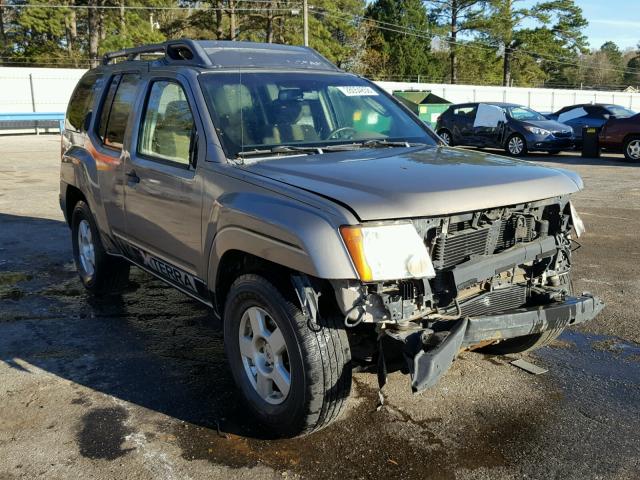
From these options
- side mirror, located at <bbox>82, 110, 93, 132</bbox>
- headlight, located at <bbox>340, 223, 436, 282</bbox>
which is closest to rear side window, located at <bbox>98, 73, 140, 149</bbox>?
side mirror, located at <bbox>82, 110, 93, 132</bbox>

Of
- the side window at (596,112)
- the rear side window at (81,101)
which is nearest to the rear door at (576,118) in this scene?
the side window at (596,112)

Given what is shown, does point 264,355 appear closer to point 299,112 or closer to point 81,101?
point 299,112

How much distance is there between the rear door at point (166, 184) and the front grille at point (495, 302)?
1.60 metres

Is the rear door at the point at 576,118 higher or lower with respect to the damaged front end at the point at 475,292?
higher

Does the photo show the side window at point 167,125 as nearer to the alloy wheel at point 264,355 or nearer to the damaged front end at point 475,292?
the alloy wheel at point 264,355

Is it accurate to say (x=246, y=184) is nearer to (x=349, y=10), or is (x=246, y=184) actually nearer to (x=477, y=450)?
(x=477, y=450)

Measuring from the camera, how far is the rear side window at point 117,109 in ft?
16.0

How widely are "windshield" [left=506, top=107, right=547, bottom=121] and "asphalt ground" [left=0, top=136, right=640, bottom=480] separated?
1374 cm

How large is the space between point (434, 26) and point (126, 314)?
62410 millimetres

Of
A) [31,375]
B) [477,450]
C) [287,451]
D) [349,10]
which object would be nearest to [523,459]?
[477,450]

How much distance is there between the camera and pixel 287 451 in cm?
331

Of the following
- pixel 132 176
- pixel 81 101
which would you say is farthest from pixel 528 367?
pixel 81 101

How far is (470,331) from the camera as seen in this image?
309 cm

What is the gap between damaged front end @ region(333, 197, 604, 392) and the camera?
2969 millimetres
